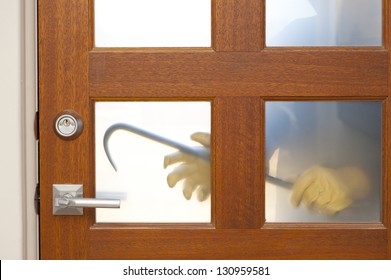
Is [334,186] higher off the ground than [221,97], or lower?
lower

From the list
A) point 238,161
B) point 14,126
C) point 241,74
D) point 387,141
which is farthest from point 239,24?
point 14,126

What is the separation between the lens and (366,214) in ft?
4.77

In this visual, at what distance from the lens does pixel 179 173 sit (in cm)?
147

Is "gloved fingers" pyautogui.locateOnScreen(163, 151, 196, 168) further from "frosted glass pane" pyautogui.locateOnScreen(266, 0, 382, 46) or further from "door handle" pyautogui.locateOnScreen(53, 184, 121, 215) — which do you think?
"frosted glass pane" pyautogui.locateOnScreen(266, 0, 382, 46)

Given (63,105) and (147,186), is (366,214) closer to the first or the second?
(147,186)

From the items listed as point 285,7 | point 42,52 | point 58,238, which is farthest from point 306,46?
point 58,238

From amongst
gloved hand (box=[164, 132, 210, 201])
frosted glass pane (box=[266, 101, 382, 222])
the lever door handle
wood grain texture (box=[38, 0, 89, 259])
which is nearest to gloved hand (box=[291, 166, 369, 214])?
frosted glass pane (box=[266, 101, 382, 222])

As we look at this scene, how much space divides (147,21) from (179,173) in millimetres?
382

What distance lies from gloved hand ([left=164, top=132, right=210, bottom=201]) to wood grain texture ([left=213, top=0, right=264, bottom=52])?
0.24 metres

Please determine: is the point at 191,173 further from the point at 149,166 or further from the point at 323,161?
the point at 323,161

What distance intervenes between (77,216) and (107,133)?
0.22 m

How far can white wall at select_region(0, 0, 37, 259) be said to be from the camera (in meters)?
1.39

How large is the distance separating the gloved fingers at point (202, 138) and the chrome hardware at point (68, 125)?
0.28m

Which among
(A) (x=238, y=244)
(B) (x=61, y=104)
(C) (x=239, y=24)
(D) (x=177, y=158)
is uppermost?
(C) (x=239, y=24)
